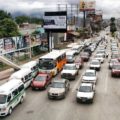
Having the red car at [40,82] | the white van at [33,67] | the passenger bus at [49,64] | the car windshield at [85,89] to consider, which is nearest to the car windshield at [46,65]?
the passenger bus at [49,64]

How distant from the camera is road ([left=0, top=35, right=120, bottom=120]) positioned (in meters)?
25.5

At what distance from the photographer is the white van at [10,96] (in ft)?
82.6

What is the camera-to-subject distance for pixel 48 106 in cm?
2844

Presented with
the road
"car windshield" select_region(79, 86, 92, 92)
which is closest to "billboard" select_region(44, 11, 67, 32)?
the road

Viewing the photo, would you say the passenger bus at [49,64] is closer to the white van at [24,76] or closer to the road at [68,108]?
the white van at [24,76]

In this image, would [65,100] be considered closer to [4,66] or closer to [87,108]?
A: [87,108]

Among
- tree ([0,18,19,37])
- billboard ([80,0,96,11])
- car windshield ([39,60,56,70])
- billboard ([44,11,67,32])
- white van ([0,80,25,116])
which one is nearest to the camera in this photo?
white van ([0,80,25,116])

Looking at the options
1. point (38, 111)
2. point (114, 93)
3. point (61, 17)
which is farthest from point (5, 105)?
point (61, 17)

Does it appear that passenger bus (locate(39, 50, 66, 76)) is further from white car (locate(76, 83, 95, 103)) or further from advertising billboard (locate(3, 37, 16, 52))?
white car (locate(76, 83, 95, 103))

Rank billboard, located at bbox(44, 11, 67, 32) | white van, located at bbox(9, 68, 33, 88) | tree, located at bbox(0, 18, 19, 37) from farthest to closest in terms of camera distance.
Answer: tree, located at bbox(0, 18, 19, 37) < billboard, located at bbox(44, 11, 67, 32) < white van, located at bbox(9, 68, 33, 88)

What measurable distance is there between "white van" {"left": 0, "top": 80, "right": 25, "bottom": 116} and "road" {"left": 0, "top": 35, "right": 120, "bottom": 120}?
53 centimetres

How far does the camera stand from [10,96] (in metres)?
26.3

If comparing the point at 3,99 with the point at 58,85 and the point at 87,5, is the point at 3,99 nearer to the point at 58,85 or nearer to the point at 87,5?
the point at 58,85

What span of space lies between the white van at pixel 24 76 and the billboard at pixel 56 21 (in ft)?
101
